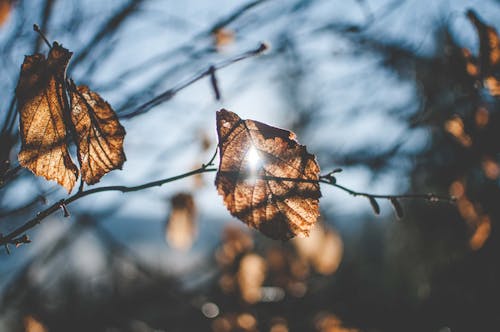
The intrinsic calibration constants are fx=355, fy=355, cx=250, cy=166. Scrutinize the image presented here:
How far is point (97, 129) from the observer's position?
605 millimetres

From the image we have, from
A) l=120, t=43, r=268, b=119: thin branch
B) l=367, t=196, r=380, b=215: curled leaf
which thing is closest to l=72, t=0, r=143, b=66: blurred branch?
l=120, t=43, r=268, b=119: thin branch

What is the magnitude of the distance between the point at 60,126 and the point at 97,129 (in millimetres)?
59

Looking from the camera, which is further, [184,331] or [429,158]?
[184,331]

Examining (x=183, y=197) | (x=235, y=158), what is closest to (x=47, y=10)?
(x=235, y=158)

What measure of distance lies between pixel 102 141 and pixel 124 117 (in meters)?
0.13

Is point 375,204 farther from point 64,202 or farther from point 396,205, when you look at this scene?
point 64,202

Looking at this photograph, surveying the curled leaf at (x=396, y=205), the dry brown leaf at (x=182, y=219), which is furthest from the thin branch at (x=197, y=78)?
the dry brown leaf at (x=182, y=219)

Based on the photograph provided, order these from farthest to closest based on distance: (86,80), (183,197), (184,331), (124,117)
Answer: (184,331) < (183,197) < (86,80) < (124,117)

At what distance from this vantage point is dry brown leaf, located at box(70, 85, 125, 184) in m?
0.60

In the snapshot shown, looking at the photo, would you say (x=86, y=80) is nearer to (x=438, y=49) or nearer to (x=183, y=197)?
(x=183, y=197)

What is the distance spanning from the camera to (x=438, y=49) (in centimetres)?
461

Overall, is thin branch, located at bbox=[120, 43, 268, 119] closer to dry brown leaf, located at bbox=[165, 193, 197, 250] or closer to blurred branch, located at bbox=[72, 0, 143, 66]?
blurred branch, located at bbox=[72, 0, 143, 66]

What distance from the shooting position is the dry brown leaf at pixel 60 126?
57cm

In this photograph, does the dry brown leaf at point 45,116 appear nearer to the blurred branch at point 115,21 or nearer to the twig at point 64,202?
the twig at point 64,202
